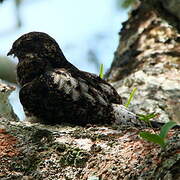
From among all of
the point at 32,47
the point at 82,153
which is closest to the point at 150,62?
the point at 32,47

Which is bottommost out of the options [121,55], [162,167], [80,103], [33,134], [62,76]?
[162,167]

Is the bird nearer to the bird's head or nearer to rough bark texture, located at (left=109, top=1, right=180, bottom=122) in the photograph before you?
the bird's head

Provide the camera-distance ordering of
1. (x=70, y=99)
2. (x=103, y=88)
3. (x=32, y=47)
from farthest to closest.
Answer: (x=32, y=47) → (x=103, y=88) → (x=70, y=99)

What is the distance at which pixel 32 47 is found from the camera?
427cm

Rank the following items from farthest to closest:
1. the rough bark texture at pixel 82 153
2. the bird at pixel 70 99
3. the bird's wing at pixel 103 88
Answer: the bird's wing at pixel 103 88 < the bird at pixel 70 99 < the rough bark texture at pixel 82 153

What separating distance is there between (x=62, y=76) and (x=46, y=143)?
110 centimetres

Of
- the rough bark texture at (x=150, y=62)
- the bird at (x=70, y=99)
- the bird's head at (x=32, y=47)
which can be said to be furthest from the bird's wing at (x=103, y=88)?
the rough bark texture at (x=150, y=62)

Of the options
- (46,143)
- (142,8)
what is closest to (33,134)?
(46,143)

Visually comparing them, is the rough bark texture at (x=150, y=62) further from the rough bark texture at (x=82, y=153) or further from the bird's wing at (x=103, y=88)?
the rough bark texture at (x=82, y=153)

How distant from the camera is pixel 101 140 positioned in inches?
100

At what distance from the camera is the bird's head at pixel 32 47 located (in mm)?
4242

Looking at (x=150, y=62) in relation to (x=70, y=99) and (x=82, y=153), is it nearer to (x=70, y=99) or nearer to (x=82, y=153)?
(x=70, y=99)

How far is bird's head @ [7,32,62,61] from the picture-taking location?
424cm

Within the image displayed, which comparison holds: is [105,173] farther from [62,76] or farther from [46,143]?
[62,76]
